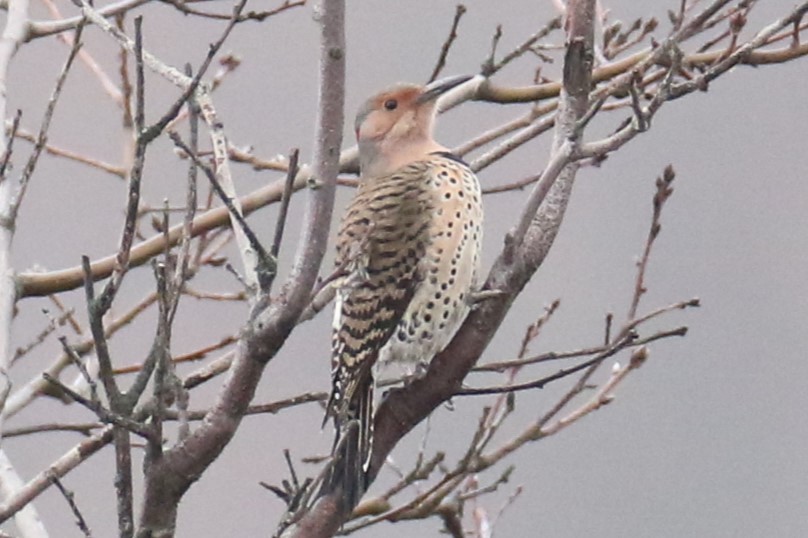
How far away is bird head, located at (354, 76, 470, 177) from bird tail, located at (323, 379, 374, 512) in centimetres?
97

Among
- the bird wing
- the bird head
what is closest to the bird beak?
the bird head

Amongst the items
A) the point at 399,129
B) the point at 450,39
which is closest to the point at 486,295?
the point at 450,39

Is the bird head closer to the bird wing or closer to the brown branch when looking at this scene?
the bird wing

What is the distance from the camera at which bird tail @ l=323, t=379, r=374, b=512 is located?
268 cm

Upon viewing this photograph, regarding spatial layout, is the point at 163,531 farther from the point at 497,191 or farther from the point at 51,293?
the point at 497,191

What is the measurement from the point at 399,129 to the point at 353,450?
1.53 metres

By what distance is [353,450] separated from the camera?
3086mm

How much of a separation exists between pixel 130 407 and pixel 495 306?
97 centimetres

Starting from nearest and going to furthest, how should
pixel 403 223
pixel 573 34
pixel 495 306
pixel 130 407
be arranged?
pixel 130 407 < pixel 573 34 < pixel 495 306 < pixel 403 223

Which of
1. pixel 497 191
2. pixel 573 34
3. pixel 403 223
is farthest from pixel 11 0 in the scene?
pixel 573 34

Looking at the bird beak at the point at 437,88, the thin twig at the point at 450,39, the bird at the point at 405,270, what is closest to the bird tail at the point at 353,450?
the bird at the point at 405,270

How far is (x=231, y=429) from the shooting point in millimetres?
2279

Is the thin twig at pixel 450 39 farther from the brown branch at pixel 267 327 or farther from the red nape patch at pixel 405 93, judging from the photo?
the brown branch at pixel 267 327

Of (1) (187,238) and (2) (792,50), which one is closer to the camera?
(1) (187,238)
